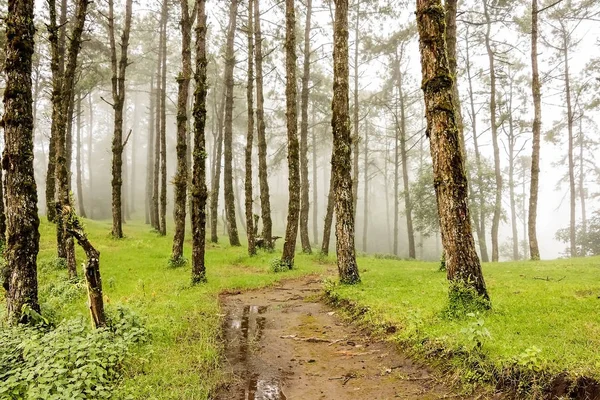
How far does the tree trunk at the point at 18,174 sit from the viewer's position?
645 cm

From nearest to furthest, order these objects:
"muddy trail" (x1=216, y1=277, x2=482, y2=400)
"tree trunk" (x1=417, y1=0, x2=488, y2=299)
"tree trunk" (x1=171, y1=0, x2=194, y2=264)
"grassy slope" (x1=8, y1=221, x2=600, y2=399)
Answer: "grassy slope" (x1=8, y1=221, x2=600, y2=399) → "muddy trail" (x1=216, y1=277, x2=482, y2=400) → "tree trunk" (x1=417, y1=0, x2=488, y2=299) → "tree trunk" (x1=171, y1=0, x2=194, y2=264)

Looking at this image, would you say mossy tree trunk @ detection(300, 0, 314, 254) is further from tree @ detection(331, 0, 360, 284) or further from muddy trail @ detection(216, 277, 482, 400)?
muddy trail @ detection(216, 277, 482, 400)

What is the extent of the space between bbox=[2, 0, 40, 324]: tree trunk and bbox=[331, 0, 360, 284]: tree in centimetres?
690

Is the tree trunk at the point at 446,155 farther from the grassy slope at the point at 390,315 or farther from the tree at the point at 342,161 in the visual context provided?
the tree at the point at 342,161

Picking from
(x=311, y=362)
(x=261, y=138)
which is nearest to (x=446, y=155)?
(x=311, y=362)

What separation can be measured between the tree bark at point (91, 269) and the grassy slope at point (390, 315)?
986 millimetres

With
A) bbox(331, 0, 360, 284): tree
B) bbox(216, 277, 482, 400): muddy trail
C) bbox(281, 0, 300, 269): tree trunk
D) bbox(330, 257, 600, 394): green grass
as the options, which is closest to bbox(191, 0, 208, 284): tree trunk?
bbox(216, 277, 482, 400): muddy trail

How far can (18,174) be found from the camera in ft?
21.5

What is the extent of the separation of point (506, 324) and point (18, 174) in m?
8.74

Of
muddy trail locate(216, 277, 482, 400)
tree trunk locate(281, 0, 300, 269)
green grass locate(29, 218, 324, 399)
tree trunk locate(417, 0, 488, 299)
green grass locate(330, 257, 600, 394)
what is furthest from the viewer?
tree trunk locate(281, 0, 300, 269)

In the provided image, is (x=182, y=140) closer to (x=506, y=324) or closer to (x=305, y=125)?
(x=305, y=125)

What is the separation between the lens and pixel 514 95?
27.1m

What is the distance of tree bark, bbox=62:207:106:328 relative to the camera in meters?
5.79

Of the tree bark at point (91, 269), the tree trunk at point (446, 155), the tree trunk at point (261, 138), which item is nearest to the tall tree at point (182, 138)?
the tree trunk at point (261, 138)
